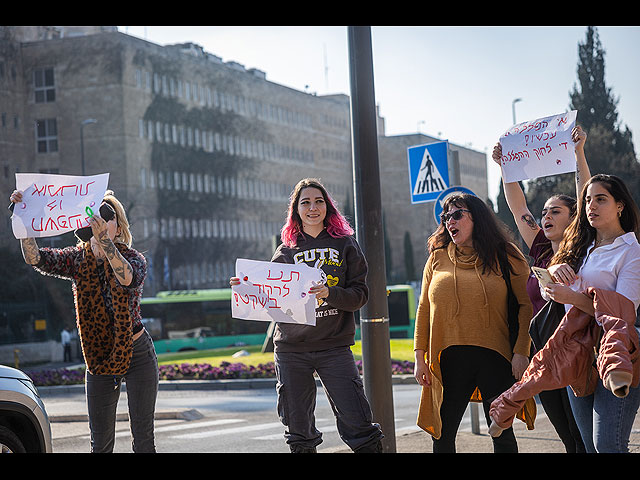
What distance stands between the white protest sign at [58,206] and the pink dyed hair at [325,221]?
119 centimetres

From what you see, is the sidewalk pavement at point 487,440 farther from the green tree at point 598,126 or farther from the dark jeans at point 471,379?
the green tree at point 598,126

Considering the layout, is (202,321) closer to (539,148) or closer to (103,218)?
(539,148)

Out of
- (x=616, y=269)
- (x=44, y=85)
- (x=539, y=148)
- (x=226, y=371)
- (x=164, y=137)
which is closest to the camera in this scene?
(x=616, y=269)

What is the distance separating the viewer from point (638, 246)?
5266mm

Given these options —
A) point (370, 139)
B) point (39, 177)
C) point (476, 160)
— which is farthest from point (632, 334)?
point (476, 160)

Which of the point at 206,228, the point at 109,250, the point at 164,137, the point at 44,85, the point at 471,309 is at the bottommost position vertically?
the point at 471,309

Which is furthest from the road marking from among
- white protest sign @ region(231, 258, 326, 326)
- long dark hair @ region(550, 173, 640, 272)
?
long dark hair @ region(550, 173, 640, 272)

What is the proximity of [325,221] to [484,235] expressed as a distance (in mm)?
1014

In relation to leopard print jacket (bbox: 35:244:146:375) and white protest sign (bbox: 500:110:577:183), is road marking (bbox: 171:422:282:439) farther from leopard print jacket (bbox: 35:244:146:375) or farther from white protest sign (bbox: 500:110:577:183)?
white protest sign (bbox: 500:110:577:183)

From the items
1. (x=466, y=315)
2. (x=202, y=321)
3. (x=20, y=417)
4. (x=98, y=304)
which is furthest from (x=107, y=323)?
(x=202, y=321)

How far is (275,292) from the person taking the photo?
20.7 ft

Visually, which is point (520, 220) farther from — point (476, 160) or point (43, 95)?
point (476, 160)

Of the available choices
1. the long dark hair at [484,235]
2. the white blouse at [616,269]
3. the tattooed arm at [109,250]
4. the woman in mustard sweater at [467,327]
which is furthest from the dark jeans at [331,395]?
the white blouse at [616,269]

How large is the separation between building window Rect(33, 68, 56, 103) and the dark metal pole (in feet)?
251
